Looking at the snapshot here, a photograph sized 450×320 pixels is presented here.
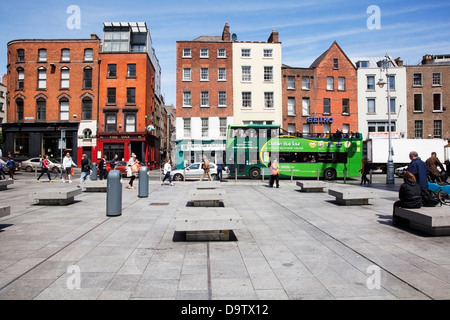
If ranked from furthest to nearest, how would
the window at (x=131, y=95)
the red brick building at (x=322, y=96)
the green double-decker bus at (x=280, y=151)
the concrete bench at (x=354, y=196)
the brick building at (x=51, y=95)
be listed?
1. the red brick building at (x=322, y=96)
2. the window at (x=131, y=95)
3. the brick building at (x=51, y=95)
4. the green double-decker bus at (x=280, y=151)
5. the concrete bench at (x=354, y=196)

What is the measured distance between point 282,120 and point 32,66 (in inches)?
1221

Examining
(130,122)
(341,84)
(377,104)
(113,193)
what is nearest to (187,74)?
(130,122)

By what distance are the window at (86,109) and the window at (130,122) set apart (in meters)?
4.36

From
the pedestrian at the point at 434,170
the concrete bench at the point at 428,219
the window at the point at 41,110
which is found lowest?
the concrete bench at the point at 428,219

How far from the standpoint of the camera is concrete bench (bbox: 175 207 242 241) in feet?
20.7

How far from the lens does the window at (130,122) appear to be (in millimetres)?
39906

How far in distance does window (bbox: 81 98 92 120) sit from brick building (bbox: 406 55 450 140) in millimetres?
39603

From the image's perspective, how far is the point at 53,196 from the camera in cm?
1085

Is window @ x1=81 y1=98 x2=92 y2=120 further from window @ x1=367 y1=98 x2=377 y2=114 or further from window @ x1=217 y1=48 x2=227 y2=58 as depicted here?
window @ x1=367 y1=98 x2=377 y2=114

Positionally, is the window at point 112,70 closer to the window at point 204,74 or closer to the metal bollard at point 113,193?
the window at point 204,74

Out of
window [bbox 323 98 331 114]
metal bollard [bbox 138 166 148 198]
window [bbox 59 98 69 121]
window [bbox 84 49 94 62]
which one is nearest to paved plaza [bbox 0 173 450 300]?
metal bollard [bbox 138 166 148 198]

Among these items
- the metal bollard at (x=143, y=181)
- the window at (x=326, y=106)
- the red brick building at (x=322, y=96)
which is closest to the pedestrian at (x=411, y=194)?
the metal bollard at (x=143, y=181)

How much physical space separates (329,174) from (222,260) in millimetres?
23749

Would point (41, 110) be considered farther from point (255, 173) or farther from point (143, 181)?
point (143, 181)
